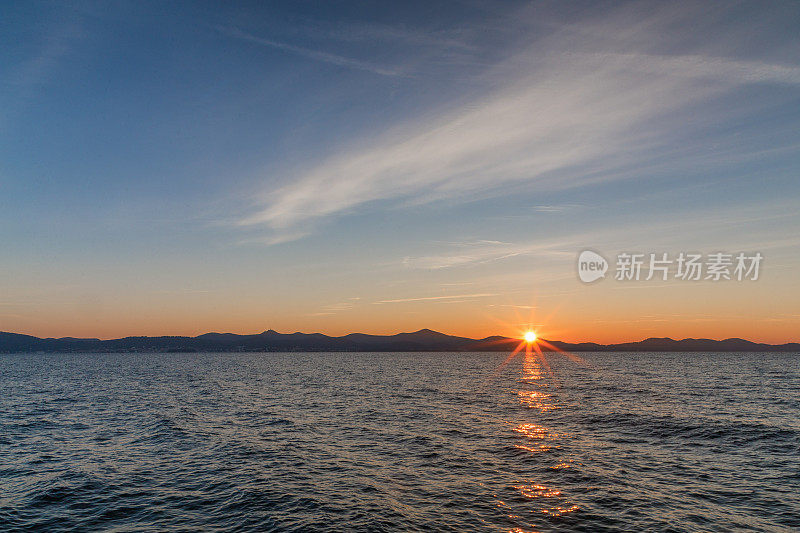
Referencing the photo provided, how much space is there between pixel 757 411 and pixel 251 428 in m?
58.9

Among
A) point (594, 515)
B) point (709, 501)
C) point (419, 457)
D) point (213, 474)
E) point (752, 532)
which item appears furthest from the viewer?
point (419, 457)

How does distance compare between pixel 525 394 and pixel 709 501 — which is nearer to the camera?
pixel 709 501

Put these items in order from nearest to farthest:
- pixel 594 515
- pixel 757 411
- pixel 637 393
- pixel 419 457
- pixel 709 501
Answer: pixel 594 515
pixel 709 501
pixel 419 457
pixel 757 411
pixel 637 393

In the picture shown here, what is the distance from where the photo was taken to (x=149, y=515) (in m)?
23.9

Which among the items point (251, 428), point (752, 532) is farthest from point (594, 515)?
point (251, 428)

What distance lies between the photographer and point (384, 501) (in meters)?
25.4

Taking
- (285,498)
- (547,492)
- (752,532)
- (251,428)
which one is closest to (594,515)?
(547,492)

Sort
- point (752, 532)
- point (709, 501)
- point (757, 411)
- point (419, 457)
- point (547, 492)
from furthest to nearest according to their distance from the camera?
point (757, 411), point (419, 457), point (547, 492), point (709, 501), point (752, 532)

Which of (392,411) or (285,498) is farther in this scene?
(392,411)

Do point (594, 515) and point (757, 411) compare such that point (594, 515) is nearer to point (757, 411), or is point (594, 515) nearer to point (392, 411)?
point (392, 411)

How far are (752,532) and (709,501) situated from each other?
3876mm

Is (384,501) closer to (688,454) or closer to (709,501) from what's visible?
(709,501)

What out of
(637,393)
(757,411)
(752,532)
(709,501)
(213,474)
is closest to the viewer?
(752,532)

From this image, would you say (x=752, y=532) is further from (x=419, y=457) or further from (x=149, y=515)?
(x=149, y=515)
